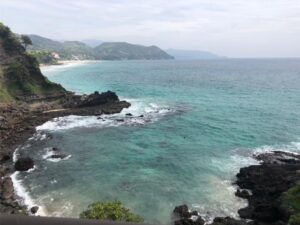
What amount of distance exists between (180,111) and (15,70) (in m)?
47.2

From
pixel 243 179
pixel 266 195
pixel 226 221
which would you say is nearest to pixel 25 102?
pixel 243 179

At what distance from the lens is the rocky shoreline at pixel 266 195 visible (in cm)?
3609

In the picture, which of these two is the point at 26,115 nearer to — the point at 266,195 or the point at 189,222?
the point at 189,222

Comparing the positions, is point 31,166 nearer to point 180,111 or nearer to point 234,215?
point 234,215

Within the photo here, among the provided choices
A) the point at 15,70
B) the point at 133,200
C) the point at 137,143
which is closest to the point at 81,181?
the point at 133,200

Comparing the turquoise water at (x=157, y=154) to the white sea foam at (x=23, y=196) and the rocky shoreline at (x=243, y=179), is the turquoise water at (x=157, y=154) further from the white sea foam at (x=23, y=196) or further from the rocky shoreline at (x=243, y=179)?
the rocky shoreline at (x=243, y=179)

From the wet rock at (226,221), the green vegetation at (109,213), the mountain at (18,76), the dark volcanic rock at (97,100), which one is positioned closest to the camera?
the green vegetation at (109,213)

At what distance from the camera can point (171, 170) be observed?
1975 inches

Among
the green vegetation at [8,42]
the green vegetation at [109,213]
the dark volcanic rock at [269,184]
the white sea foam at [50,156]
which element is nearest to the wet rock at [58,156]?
the white sea foam at [50,156]

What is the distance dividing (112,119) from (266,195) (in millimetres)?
44704

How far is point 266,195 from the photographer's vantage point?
4119 centimetres

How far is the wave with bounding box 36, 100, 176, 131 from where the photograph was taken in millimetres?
73312

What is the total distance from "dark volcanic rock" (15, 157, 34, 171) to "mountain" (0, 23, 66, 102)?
38.4 m

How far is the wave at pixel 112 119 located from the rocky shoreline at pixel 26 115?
205 centimetres
